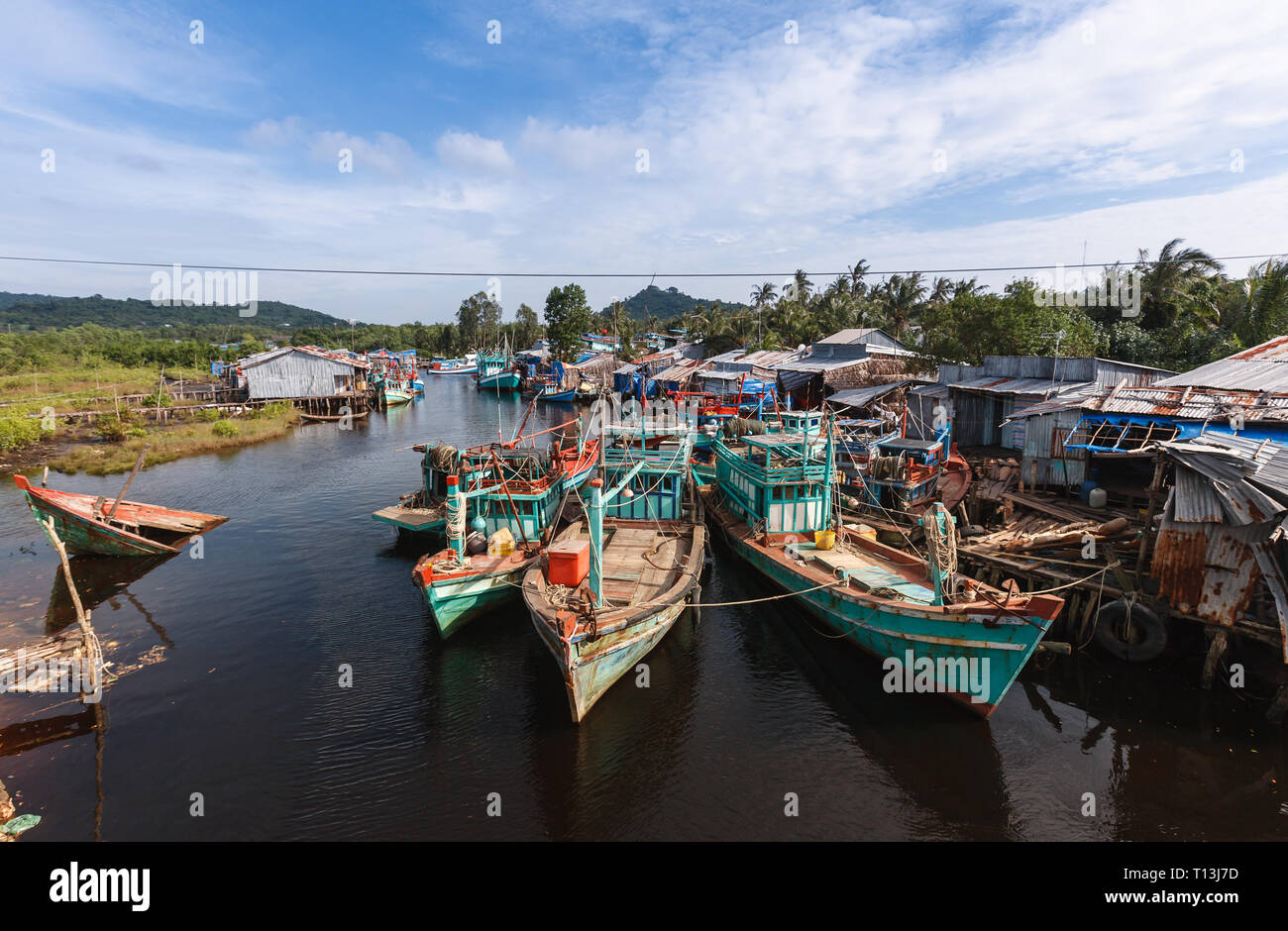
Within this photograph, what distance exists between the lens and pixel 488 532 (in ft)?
61.4

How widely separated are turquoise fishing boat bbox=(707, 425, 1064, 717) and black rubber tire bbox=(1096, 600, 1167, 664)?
2.46 meters

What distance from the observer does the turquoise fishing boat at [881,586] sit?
1234 centimetres

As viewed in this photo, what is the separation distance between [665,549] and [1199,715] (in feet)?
42.0

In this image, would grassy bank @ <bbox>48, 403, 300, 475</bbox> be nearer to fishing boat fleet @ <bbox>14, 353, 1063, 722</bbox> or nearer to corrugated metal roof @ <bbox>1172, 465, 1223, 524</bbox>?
fishing boat fleet @ <bbox>14, 353, 1063, 722</bbox>

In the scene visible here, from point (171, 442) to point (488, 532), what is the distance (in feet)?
116

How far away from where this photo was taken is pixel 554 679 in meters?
15.0

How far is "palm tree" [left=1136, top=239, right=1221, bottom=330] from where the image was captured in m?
34.7

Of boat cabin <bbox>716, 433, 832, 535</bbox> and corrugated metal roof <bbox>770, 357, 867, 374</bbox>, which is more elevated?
corrugated metal roof <bbox>770, 357, 867, 374</bbox>

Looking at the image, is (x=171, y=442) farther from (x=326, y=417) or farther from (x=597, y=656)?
(x=597, y=656)

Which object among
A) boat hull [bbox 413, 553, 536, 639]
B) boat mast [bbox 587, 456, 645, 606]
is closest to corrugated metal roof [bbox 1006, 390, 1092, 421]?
boat mast [bbox 587, 456, 645, 606]

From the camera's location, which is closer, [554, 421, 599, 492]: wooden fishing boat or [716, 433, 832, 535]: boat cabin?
[716, 433, 832, 535]: boat cabin

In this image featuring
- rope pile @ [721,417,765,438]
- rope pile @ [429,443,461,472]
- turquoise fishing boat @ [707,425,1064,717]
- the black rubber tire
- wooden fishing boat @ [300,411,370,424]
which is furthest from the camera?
wooden fishing boat @ [300,411,370,424]

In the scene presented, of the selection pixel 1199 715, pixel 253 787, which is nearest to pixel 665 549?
pixel 253 787

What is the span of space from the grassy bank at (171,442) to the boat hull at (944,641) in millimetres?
35851
